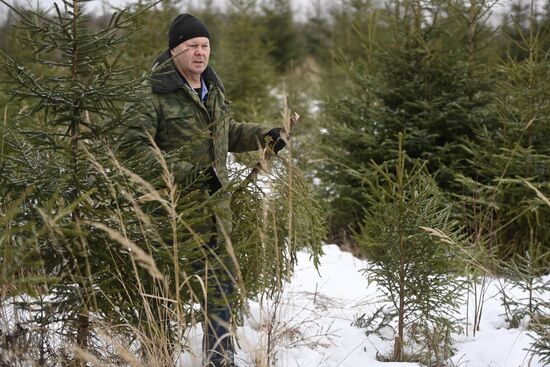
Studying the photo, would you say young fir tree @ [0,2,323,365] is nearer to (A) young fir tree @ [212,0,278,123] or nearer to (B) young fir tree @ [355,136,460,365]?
(B) young fir tree @ [355,136,460,365]

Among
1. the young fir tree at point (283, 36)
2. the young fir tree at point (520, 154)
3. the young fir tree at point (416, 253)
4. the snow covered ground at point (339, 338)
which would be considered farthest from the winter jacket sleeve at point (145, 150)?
the young fir tree at point (283, 36)

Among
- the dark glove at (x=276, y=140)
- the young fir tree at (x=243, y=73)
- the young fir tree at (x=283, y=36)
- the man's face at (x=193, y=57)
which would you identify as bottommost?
the dark glove at (x=276, y=140)

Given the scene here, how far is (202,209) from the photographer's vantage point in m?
3.03

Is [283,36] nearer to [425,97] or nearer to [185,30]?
[425,97]

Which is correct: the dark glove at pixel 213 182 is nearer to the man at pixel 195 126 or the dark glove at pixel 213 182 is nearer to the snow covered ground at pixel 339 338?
the man at pixel 195 126

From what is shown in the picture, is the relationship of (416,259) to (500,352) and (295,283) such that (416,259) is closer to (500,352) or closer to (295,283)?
(500,352)

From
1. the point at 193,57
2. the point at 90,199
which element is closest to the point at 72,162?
the point at 90,199

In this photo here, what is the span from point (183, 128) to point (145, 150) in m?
0.37

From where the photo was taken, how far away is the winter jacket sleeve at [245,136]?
3578 millimetres

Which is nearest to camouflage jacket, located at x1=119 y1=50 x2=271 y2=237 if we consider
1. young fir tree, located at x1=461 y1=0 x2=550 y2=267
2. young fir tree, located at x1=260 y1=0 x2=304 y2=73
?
young fir tree, located at x1=461 y1=0 x2=550 y2=267

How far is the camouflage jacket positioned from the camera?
296cm

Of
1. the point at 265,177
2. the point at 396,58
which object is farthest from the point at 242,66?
the point at 265,177

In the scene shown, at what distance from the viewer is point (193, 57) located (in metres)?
3.34

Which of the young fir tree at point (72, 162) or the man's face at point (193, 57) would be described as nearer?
the young fir tree at point (72, 162)
